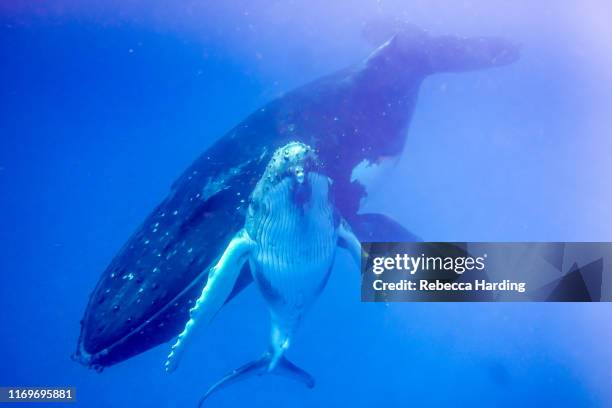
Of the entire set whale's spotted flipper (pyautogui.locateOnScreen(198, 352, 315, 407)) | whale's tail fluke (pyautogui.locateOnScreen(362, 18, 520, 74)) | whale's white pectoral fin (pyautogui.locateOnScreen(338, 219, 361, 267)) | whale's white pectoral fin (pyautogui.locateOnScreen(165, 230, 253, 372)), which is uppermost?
whale's tail fluke (pyautogui.locateOnScreen(362, 18, 520, 74))

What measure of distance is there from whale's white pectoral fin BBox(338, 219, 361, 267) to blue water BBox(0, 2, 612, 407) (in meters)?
0.07

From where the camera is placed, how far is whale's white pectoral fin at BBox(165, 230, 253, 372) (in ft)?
9.29

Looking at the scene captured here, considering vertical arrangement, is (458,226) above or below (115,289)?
above

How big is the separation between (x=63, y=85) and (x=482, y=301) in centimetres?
267

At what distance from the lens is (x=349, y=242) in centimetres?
297

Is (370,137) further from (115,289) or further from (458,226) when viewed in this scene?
(115,289)

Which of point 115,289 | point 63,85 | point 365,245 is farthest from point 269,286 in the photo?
point 63,85

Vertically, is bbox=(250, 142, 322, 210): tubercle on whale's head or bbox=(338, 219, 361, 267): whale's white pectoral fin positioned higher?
bbox=(250, 142, 322, 210): tubercle on whale's head

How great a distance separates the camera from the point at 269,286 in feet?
9.67

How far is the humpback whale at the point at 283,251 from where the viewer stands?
9.33ft

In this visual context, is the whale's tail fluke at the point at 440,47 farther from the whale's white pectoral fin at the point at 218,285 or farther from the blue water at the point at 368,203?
the whale's white pectoral fin at the point at 218,285

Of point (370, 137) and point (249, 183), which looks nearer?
point (249, 183)

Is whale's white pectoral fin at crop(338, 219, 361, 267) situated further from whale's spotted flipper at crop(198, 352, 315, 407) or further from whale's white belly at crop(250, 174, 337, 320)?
whale's spotted flipper at crop(198, 352, 315, 407)

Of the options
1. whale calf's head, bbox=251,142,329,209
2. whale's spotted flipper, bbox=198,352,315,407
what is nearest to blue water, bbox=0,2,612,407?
whale's spotted flipper, bbox=198,352,315,407
